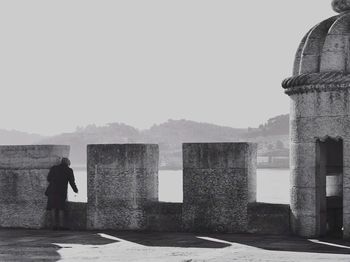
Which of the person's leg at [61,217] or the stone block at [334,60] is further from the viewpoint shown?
the person's leg at [61,217]

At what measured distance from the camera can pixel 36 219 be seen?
13383 mm

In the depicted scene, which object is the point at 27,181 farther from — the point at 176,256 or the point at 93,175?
the point at 176,256

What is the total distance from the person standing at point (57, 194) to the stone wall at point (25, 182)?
0.21 m

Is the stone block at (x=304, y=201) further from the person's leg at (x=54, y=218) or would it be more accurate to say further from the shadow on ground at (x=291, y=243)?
the person's leg at (x=54, y=218)

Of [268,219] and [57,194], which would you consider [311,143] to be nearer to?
[268,219]

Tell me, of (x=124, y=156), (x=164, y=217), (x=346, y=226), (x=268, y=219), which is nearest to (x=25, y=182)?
(x=124, y=156)

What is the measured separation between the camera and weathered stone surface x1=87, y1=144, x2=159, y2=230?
12508 millimetres

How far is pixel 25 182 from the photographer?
1341 cm

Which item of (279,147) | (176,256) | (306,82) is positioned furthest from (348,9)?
(279,147)

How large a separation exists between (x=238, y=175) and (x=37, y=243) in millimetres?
2885

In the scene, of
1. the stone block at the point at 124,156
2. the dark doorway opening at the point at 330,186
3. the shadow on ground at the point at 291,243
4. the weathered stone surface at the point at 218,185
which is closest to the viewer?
the shadow on ground at the point at 291,243

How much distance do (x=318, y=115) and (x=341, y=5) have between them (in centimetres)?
157

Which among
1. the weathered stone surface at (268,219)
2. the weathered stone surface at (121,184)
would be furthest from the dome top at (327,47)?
the weathered stone surface at (121,184)

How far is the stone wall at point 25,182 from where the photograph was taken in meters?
13.4
